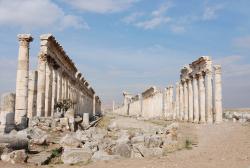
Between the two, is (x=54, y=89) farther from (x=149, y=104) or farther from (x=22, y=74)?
(x=149, y=104)

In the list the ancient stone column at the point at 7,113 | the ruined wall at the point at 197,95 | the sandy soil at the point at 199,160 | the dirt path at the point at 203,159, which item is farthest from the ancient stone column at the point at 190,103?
the sandy soil at the point at 199,160

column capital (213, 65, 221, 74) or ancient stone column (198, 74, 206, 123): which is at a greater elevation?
column capital (213, 65, 221, 74)

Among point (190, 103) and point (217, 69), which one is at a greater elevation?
point (217, 69)

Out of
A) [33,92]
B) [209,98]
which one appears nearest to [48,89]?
[33,92]

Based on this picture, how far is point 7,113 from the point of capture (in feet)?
74.7

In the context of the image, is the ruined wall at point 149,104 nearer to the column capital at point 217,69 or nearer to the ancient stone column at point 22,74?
the column capital at point 217,69

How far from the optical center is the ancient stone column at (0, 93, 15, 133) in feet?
73.0

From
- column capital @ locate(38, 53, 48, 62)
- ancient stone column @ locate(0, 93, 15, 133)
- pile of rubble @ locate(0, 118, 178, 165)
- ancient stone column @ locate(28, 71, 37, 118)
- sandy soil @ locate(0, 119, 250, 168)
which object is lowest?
sandy soil @ locate(0, 119, 250, 168)

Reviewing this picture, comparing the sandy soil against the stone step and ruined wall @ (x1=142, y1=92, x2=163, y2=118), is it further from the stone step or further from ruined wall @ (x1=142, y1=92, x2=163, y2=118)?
ruined wall @ (x1=142, y1=92, x2=163, y2=118)

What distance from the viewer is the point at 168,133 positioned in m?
19.4

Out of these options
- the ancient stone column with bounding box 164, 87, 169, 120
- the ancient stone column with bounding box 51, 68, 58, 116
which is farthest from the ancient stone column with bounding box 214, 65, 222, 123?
the ancient stone column with bounding box 164, 87, 169, 120

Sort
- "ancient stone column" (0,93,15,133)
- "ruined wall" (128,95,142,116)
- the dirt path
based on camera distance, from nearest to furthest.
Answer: the dirt path < "ancient stone column" (0,93,15,133) < "ruined wall" (128,95,142,116)

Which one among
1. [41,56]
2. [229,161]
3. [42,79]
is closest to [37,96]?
[42,79]

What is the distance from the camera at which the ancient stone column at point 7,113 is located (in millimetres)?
22266
